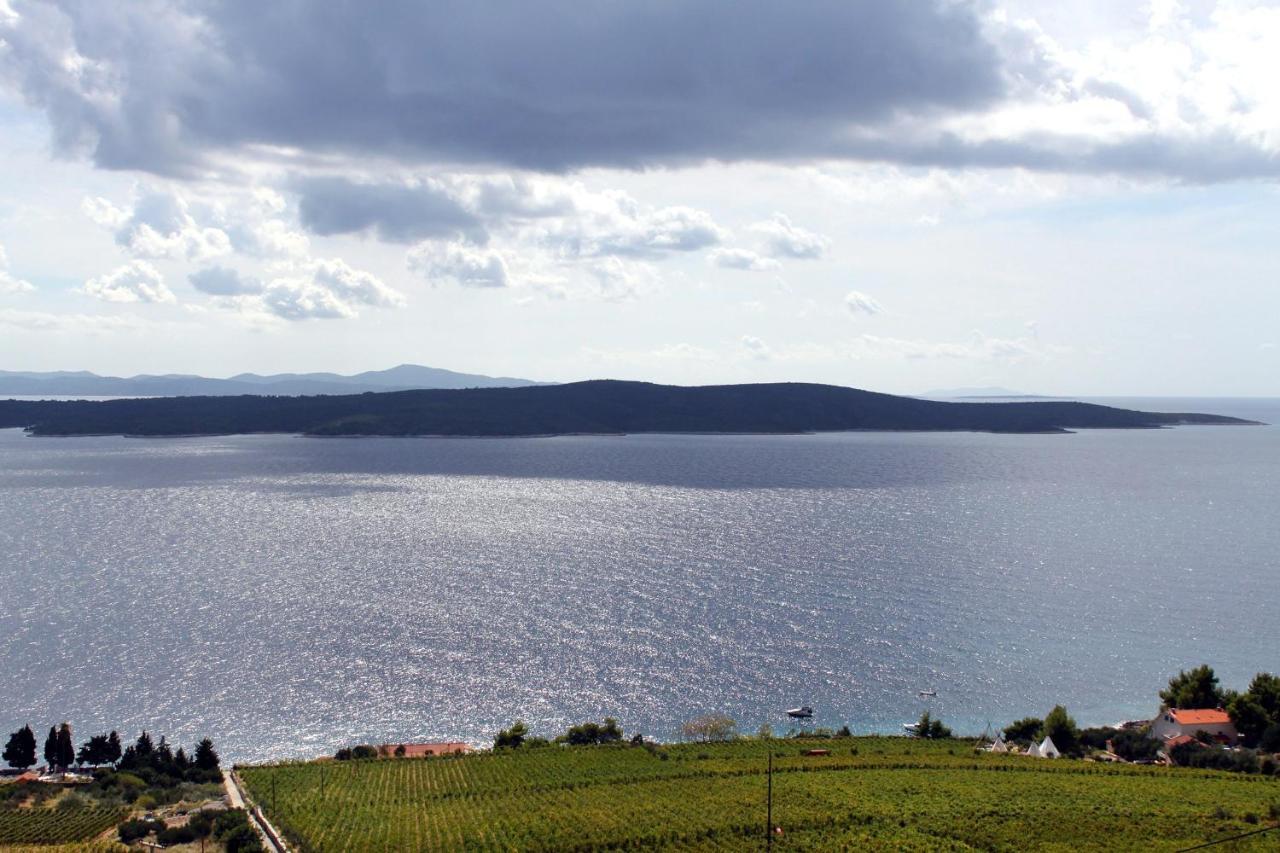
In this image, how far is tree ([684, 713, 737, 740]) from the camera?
68.5 metres

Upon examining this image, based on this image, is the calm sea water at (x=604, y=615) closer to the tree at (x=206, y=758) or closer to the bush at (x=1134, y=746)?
the tree at (x=206, y=758)

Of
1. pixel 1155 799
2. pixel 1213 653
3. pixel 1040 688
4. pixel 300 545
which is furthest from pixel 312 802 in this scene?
pixel 300 545

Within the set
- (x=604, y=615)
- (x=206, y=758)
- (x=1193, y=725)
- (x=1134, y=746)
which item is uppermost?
(x=604, y=615)

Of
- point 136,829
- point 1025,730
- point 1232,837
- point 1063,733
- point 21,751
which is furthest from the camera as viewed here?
point 1025,730

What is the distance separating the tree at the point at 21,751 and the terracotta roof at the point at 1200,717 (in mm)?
75690

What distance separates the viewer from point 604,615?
318 feet

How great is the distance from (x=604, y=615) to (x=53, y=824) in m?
54.4

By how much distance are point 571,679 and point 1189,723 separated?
4517 cm

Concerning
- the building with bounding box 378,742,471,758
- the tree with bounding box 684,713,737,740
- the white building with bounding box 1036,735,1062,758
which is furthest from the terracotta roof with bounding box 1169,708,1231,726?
the building with bounding box 378,742,471,758

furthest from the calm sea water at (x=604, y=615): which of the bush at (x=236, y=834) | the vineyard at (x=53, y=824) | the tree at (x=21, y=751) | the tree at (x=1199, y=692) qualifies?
the bush at (x=236, y=834)

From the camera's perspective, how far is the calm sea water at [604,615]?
74.6 m

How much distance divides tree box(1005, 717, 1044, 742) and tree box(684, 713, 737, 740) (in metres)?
19.4

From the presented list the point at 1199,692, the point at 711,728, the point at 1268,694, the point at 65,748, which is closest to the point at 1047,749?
the point at 1199,692

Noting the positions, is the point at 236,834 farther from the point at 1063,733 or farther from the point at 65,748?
the point at 1063,733
